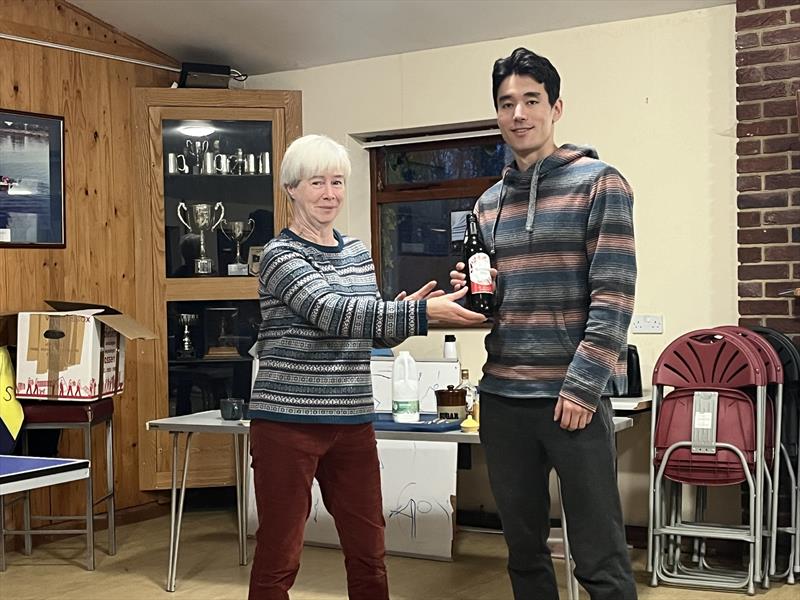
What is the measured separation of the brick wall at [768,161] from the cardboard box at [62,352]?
8.52ft

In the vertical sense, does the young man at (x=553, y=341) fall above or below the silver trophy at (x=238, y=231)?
below

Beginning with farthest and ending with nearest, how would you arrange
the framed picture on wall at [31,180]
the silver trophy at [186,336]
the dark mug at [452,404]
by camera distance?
the silver trophy at [186,336], the framed picture on wall at [31,180], the dark mug at [452,404]

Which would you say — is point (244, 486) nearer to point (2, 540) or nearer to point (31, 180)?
point (2, 540)

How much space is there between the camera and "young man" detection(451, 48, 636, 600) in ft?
7.13

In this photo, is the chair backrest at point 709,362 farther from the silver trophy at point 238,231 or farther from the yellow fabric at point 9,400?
the yellow fabric at point 9,400

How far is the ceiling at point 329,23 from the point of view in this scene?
4.62 metres

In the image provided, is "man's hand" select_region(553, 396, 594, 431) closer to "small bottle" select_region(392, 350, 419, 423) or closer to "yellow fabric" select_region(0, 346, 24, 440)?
"small bottle" select_region(392, 350, 419, 423)

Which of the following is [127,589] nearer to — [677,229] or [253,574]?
[253,574]

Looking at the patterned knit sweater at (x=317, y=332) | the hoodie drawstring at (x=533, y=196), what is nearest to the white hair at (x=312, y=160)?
the patterned knit sweater at (x=317, y=332)

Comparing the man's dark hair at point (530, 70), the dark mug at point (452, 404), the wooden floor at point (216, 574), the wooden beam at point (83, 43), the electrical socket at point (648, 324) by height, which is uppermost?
the wooden beam at point (83, 43)

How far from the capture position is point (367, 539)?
2.62 m

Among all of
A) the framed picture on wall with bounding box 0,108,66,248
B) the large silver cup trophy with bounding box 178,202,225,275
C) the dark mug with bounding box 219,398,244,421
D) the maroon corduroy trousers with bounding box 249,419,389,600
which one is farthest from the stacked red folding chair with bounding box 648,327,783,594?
the framed picture on wall with bounding box 0,108,66,248

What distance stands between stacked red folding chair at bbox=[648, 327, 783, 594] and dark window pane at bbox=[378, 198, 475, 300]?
1.45m

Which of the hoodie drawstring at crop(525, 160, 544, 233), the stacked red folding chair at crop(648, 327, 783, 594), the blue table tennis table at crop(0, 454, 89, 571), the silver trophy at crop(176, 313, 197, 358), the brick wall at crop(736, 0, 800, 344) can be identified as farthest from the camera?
the silver trophy at crop(176, 313, 197, 358)
